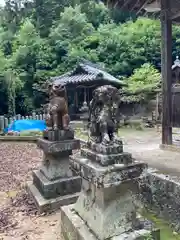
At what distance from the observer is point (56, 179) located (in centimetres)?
398

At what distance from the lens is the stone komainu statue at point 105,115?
2.45 m

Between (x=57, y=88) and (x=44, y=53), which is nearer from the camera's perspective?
(x=57, y=88)

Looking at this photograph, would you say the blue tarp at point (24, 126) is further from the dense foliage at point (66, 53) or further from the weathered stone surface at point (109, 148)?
the weathered stone surface at point (109, 148)

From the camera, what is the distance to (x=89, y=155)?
2541mm

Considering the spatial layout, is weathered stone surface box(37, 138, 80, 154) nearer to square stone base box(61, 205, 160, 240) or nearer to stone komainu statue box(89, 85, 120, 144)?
square stone base box(61, 205, 160, 240)

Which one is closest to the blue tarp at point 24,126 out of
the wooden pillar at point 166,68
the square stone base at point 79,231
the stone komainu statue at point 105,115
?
the wooden pillar at point 166,68

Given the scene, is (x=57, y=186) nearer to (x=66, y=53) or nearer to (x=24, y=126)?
(x=24, y=126)

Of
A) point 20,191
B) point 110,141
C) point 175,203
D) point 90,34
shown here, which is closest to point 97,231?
point 110,141

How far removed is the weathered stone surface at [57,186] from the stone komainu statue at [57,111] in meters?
0.83

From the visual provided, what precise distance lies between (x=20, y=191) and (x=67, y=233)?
2.11 m

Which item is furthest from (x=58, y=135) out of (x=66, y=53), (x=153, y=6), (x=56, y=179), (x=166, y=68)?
(x=66, y=53)

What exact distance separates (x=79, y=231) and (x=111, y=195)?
0.52 m

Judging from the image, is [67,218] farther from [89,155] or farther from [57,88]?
[57,88]

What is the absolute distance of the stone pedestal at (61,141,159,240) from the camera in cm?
224
